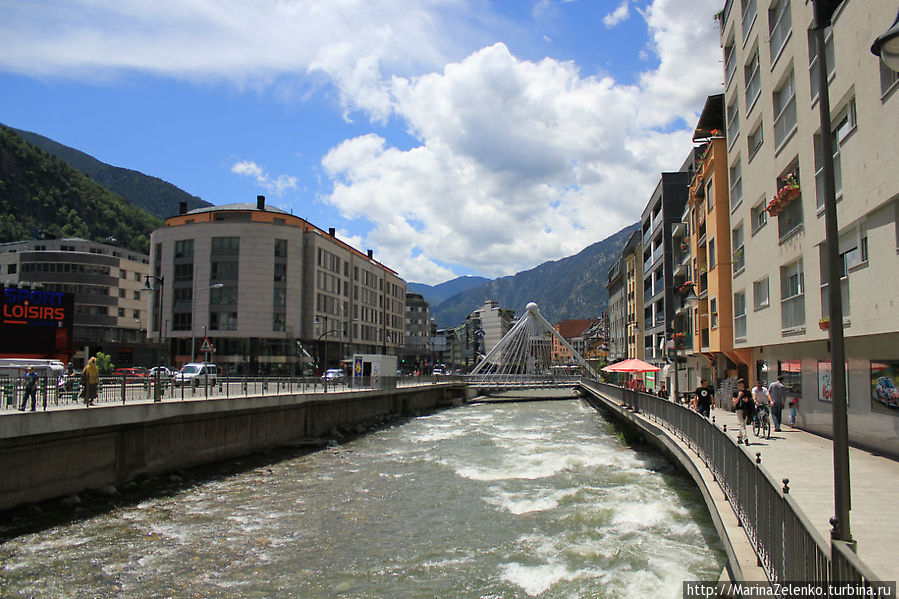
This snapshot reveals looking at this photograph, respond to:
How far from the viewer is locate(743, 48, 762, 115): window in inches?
909

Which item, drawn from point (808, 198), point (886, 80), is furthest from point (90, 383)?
point (808, 198)

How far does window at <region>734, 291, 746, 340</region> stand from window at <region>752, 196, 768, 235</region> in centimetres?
354

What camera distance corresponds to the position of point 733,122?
27.4 m

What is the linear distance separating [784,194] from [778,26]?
5812mm

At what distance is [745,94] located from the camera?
24938 millimetres

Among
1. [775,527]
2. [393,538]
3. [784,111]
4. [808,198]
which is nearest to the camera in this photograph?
[775,527]

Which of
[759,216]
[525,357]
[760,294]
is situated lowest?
[525,357]

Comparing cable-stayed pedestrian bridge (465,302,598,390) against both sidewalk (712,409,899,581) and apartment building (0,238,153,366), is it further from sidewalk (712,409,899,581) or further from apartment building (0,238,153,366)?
sidewalk (712,409,899,581)

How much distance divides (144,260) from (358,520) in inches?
3398

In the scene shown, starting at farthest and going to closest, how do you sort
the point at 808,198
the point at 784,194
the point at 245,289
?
the point at 245,289, the point at 784,194, the point at 808,198

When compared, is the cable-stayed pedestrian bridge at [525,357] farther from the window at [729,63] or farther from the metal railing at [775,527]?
the metal railing at [775,527]

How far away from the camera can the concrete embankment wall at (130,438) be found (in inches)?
584

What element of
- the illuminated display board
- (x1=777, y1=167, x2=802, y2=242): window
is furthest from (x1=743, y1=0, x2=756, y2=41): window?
the illuminated display board

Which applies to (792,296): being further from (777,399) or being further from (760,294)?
(760,294)
